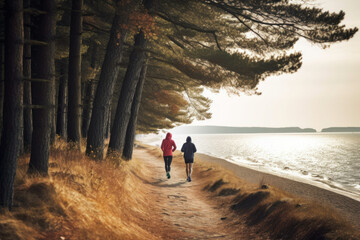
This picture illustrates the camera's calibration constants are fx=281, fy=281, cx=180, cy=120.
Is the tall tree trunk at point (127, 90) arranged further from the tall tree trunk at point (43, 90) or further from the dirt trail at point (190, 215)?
the tall tree trunk at point (43, 90)

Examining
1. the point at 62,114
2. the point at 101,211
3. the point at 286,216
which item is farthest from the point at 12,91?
the point at 62,114

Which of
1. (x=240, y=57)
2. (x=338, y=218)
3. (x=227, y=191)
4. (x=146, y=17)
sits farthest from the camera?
(x=227, y=191)

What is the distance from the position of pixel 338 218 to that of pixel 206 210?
12.4 ft

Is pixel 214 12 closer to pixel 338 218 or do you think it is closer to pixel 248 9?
pixel 248 9

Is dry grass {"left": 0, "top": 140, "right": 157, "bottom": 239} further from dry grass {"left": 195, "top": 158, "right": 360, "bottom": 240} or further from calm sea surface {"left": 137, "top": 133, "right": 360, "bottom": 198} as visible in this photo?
calm sea surface {"left": 137, "top": 133, "right": 360, "bottom": 198}

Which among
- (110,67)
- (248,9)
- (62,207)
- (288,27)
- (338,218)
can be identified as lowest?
(338,218)

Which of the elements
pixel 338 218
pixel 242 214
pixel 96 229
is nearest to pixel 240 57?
pixel 242 214

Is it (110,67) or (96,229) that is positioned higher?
(110,67)

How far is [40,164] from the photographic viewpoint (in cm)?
538

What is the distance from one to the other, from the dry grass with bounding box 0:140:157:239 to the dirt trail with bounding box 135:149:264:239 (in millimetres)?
740

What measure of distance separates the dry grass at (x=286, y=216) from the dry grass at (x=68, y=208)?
2679mm

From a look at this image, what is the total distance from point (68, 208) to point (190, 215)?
4012 millimetres

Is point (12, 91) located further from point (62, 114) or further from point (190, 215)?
point (62, 114)

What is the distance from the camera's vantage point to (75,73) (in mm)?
9219
